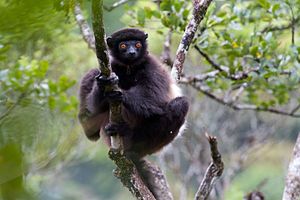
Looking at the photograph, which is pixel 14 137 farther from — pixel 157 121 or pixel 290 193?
pixel 290 193

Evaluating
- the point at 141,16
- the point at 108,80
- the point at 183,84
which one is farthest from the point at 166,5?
the point at 108,80

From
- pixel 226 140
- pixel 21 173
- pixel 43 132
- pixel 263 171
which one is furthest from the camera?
pixel 263 171

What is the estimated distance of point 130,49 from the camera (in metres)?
5.16

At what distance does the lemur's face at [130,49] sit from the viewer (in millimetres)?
5125

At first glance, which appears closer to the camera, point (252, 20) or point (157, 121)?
point (157, 121)

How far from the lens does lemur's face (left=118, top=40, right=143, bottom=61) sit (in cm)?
512

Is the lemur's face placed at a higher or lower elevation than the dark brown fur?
higher

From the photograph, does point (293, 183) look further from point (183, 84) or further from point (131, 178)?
point (183, 84)

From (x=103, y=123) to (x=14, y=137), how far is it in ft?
13.0

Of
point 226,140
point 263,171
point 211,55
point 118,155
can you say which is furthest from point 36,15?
point 263,171

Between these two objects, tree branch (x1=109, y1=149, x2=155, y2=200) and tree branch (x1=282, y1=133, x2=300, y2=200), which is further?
tree branch (x1=282, y1=133, x2=300, y2=200)

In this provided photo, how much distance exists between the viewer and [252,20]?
23.8 feet

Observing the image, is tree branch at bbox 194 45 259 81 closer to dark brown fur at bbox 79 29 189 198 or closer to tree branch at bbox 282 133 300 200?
dark brown fur at bbox 79 29 189 198

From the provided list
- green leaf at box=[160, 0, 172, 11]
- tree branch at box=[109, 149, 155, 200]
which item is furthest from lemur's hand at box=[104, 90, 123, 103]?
green leaf at box=[160, 0, 172, 11]
